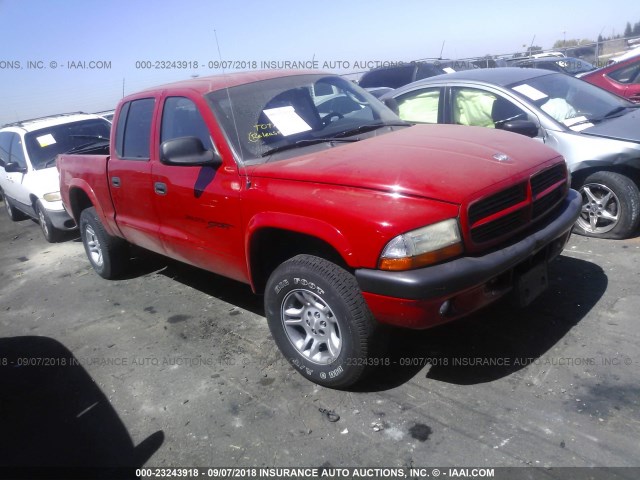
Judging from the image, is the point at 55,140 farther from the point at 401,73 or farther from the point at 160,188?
the point at 401,73

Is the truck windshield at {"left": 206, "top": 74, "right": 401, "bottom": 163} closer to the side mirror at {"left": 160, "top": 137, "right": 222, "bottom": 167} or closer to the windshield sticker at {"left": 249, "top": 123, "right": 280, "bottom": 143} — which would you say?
the windshield sticker at {"left": 249, "top": 123, "right": 280, "bottom": 143}

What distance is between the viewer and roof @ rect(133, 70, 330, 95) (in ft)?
12.9

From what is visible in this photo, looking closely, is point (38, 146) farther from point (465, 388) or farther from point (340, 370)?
point (465, 388)

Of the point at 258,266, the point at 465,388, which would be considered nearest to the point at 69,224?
the point at 258,266

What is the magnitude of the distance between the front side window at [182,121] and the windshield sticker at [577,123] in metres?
3.43

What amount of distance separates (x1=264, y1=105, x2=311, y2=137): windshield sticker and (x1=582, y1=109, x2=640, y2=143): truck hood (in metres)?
2.81

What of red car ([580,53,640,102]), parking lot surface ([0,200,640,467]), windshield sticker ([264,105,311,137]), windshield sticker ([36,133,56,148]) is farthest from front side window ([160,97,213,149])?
red car ([580,53,640,102])

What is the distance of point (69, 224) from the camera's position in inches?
292

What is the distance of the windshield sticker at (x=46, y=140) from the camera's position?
7820 millimetres

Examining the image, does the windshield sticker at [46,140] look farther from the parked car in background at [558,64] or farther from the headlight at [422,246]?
the parked car in background at [558,64]

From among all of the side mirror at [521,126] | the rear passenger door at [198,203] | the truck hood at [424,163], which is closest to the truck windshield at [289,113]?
the rear passenger door at [198,203]

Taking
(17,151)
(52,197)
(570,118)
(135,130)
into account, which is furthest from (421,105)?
(17,151)

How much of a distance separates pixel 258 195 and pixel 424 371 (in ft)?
5.00

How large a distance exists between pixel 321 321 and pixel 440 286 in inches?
33.5
